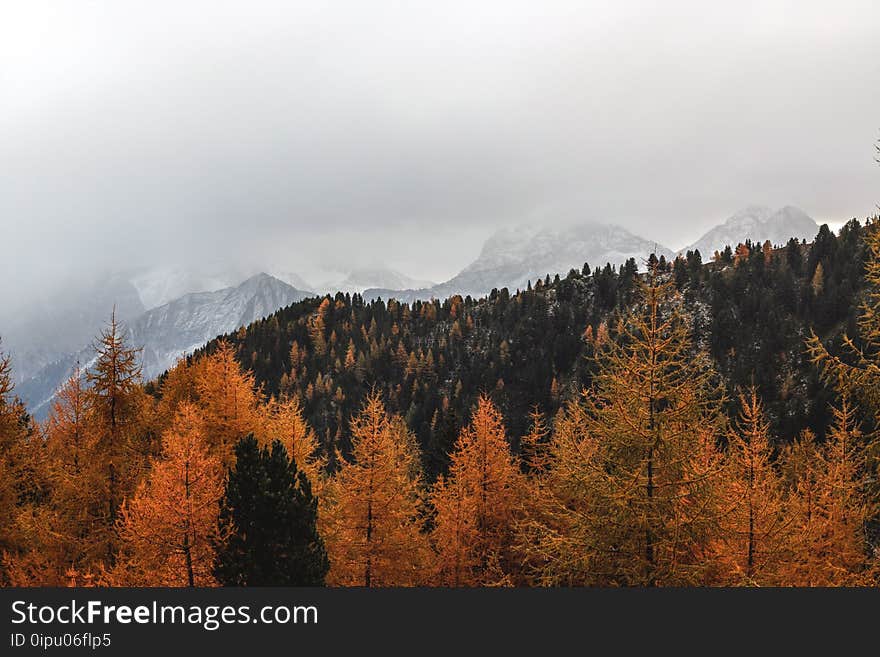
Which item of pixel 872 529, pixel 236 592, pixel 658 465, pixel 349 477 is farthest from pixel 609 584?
pixel 872 529

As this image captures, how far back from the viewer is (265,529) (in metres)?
17.7

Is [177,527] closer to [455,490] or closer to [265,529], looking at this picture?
[265,529]

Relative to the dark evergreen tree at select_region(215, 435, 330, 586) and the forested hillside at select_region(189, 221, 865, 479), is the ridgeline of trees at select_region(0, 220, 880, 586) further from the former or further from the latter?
the forested hillside at select_region(189, 221, 865, 479)

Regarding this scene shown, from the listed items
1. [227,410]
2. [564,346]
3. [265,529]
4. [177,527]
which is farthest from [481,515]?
[564,346]

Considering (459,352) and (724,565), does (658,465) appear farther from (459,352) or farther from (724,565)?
(459,352)

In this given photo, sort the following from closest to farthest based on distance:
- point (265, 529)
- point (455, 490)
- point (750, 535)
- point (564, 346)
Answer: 1. point (750, 535)
2. point (265, 529)
3. point (455, 490)
4. point (564, 346)

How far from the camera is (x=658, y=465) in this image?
1419 cm

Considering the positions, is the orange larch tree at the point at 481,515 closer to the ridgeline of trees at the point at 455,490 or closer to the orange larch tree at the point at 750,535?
the ridgeline of trees at the point at 455,490

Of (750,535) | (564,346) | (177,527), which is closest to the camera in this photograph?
(750,535)

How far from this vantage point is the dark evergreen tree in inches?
681

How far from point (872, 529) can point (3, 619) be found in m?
69.0

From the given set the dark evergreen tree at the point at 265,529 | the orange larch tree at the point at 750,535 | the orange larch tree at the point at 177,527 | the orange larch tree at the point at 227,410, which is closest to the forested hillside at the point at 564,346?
the orange larch tree at the point at 227,410

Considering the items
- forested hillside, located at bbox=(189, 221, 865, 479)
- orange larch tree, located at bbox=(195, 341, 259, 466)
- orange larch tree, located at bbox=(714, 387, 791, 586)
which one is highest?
forested hillside, located at bbox=(189, 221, 865, 479)

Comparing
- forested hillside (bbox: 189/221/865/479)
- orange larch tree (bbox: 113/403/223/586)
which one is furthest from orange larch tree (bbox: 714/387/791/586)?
forested hillside (bbox: 189/221/865/479)
